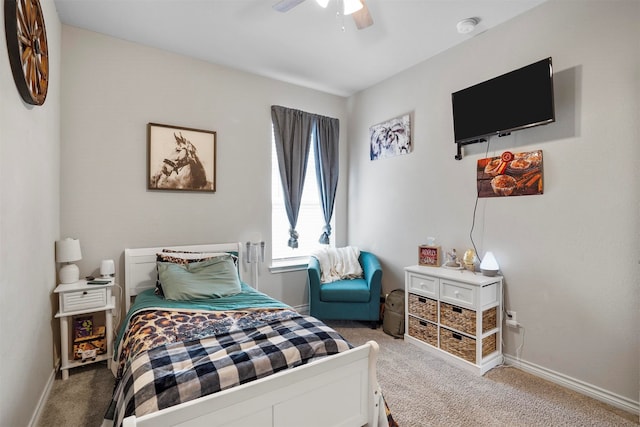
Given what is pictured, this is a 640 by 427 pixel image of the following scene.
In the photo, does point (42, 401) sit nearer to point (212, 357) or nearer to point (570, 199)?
point (212, 357)

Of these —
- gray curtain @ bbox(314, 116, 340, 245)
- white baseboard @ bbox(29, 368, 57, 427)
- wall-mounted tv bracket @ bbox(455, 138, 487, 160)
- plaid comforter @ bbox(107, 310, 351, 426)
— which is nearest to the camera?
plaid comforter @ bbox(107, 310, 351, 426)

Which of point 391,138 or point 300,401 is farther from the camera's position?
point 391,138

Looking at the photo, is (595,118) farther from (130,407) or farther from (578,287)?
(130,407)

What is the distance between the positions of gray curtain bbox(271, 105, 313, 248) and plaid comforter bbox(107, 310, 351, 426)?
201 centimetres

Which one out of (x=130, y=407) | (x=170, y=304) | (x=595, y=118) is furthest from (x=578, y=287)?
(x=170, y=304)

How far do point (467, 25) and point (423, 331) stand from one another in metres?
2.80

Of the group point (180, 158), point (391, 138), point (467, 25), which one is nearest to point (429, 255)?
point (391, 138)

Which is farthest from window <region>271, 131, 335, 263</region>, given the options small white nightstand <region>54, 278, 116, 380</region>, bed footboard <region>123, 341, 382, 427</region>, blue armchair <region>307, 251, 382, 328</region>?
bed footboard <region>123, 341, 382, 427</region>

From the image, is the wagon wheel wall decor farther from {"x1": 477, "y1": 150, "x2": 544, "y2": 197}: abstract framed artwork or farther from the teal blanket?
{"x1": 477, "y1": 150, "x2": 544, "y2": 197}: abstract framed artwork

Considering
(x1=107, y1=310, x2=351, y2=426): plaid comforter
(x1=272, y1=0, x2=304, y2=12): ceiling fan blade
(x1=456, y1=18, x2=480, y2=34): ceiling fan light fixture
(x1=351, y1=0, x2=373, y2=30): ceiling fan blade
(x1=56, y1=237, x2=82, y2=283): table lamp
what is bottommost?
(x1=107, y1=310, x2=351, y2=426): plaid comforter

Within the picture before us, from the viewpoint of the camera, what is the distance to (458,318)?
2.79 metres

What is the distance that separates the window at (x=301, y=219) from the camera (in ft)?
13.1

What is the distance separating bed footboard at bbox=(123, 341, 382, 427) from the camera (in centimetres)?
122

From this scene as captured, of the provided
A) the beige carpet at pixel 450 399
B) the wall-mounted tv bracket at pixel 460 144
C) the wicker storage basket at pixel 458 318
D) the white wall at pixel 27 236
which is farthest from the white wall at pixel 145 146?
the wall-mounted tv bracket at pixel 460 144
